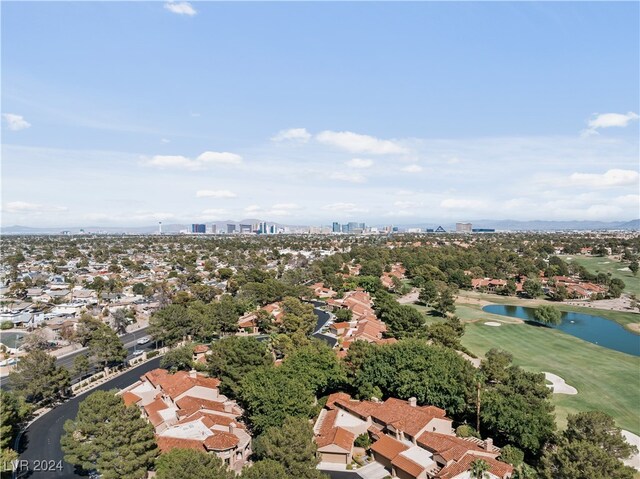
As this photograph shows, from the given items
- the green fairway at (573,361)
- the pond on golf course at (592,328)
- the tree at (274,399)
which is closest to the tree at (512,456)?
the green fairway at (573,361)

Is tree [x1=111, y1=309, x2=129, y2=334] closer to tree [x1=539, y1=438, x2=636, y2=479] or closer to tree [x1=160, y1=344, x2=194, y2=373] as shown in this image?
tree [x1=160, y1=344, x2=194, y2=373]

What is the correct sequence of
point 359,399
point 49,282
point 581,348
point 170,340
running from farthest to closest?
point 49,282
point 581,348
point 170,340
point 359,399

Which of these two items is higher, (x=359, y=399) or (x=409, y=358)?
(x=409, y=358)

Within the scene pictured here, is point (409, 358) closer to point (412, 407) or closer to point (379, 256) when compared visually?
point (412, 407)

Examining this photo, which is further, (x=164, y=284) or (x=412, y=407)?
(x=164, y=284)

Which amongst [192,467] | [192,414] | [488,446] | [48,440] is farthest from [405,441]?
[48,440]

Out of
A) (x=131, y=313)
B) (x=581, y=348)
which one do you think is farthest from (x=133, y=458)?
(x=581, y=348)
